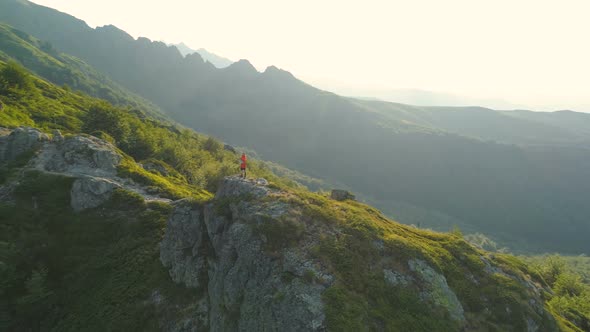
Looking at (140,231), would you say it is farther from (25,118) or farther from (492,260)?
(25,118)

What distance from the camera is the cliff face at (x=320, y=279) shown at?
20781mm

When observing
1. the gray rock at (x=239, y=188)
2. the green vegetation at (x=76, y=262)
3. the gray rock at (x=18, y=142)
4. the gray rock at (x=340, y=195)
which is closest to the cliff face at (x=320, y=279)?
the gray rock at (x=239, y=188)

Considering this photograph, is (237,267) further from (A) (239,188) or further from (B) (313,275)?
(A) (239,188)

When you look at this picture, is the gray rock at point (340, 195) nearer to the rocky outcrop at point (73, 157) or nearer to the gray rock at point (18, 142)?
the rocky outcrop at point (73, 157)

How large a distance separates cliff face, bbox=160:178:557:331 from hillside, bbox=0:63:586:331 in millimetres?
102

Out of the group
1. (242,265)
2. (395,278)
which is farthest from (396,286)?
(242,265)

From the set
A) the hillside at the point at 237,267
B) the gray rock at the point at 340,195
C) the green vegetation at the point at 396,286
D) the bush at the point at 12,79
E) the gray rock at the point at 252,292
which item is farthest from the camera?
the bush at the point at 12,79

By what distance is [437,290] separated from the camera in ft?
77.7

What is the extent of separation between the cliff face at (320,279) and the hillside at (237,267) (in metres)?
0.10

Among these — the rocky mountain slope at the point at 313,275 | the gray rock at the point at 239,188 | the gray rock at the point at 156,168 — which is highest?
the gray rock at the point at 239,188

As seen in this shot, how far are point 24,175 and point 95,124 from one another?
49199 mm

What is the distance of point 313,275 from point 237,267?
7638 millimetres

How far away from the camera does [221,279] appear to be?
26.8 metres

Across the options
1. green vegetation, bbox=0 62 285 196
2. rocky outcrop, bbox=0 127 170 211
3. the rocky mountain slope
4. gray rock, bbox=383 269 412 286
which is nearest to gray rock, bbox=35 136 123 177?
rocky outcrop, bbox=0 127 170 211
